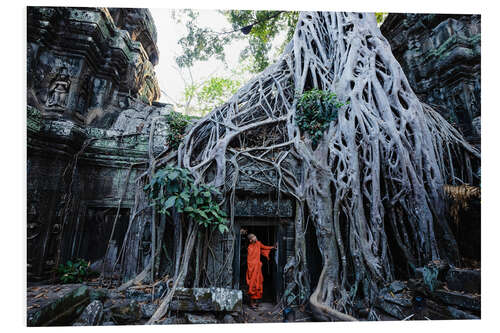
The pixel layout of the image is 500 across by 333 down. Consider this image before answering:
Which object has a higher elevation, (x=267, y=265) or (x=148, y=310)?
(x=148, y=310)

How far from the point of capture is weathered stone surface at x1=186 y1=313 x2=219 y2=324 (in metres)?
2.18

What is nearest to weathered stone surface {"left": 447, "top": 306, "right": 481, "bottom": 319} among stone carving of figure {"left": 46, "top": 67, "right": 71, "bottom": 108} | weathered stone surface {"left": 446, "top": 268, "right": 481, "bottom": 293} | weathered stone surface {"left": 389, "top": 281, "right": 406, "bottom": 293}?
weathered stone surface {"left": 446, "top": 268, "right": 481, "bottom": 293}

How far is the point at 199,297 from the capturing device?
7.30 ft

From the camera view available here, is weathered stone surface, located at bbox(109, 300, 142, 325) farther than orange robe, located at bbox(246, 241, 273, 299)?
No

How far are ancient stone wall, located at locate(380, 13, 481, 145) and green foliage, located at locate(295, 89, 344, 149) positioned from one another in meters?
2.27

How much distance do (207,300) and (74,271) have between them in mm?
2197

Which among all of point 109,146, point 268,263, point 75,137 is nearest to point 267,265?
point 268,263

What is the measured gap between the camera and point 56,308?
2033mm

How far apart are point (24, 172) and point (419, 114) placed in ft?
15.1

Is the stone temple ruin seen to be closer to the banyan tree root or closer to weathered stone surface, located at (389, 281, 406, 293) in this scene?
weathered stone surface, located at (389, 281, 406, 293)

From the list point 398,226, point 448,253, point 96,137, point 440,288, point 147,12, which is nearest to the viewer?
point 440,288

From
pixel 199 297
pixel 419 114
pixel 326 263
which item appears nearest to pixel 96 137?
pixel 199 297

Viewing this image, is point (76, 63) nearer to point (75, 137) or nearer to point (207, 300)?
point (75, 137)
